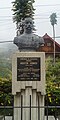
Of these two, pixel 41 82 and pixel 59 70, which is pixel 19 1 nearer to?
pixel 59 70

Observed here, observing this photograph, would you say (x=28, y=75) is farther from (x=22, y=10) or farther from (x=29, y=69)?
(x=22, y=10)

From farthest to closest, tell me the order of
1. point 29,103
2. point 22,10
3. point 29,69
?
point 22,10, point 29,103, point 29,69

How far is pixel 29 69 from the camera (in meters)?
7.27

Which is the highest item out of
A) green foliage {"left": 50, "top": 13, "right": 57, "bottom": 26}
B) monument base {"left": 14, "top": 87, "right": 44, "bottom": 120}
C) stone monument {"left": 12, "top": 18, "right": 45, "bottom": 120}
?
green foliage {"left": 50, "top": 13, "right": 57, "bottom": 26}

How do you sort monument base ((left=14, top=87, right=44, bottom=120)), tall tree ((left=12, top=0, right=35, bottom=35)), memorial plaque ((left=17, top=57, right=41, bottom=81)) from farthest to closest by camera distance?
tall tree ((left=12, top=0, right=35, bottom=35)), monument base ((left=14, top=87, right=44, bottom=120)), memorial plaque ((left=17, top=57, right=41, bottom=81))

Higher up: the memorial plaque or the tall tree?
the tall tree

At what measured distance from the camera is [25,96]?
744 cm

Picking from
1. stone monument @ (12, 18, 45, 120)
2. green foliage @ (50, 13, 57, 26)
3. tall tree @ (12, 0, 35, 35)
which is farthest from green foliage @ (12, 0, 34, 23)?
stone monument @ (12, 18, 45, 120)

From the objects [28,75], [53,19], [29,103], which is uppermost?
[53,19]

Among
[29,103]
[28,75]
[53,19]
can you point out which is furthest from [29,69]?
[53,19]

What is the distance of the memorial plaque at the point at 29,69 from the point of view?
7.29 m

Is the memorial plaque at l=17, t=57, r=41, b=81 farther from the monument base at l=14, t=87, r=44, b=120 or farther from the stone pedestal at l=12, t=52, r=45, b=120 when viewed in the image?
the monument base at l=14, t=87, r=44, b=120

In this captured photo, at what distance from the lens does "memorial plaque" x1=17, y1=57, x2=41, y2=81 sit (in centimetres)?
729

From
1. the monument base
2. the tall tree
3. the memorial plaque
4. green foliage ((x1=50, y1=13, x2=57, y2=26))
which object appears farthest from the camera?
green foliage ((x1=50, y1=13, x2=57, y2=26))
